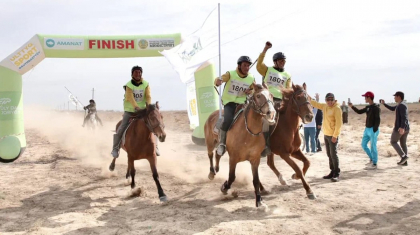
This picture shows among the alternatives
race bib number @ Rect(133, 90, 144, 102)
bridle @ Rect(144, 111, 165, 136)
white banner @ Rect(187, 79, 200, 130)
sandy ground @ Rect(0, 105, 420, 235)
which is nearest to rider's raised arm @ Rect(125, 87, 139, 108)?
race bib number @ Rect(133, 90, 144, 102)

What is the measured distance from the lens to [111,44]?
15844mm

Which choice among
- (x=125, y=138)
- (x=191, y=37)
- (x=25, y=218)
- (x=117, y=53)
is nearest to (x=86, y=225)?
(x=25, y=218)

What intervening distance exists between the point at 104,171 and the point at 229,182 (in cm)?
506

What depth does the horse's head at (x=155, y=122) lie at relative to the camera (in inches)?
301

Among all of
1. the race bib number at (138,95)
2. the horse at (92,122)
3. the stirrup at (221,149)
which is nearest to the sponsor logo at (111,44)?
the horse at (92,122)

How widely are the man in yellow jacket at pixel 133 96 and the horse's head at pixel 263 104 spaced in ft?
10.1

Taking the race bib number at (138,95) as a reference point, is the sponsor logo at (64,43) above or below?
above

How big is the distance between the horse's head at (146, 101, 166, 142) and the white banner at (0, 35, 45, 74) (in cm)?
945

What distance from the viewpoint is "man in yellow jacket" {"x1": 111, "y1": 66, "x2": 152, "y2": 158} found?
8.62 metres

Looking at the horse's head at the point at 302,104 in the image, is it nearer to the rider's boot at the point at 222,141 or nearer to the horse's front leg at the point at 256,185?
the horse's front leg at the point at 256,185

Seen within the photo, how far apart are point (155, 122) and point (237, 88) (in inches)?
76.6

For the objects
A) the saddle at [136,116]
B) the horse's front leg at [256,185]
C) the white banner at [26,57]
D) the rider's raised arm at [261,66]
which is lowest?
the horse's front leg at [256,185]

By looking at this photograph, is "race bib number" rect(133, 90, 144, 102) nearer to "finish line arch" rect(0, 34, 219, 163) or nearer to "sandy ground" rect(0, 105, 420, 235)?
"sandy ground" rect(0, 105, 420, 235)

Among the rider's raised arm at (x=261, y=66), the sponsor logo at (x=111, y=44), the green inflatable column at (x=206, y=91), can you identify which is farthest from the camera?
the sponsor logo at (x=111, y=44)
